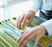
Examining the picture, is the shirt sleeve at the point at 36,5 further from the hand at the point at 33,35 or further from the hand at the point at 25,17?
the hand at the point at 33,35

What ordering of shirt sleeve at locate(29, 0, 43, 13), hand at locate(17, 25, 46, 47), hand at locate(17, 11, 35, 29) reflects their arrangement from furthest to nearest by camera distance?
shirt sleeve at locate(29, 0, 43, 13)
hand at locate(17, 11, 35, 29)
hand at locate(17, 25, 46, 47)

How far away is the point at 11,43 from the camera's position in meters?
0.62

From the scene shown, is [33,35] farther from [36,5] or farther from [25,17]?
[36,5]

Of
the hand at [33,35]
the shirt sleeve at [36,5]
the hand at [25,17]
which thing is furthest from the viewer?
the shirt sleeve at [36,5]

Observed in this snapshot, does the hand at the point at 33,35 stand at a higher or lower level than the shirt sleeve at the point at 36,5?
lower

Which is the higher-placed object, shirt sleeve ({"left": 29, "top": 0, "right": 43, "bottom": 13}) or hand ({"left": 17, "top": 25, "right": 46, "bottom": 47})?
shirt sleeve ({"left": 29, "top": 0, "right": 43, "bottom": 13})

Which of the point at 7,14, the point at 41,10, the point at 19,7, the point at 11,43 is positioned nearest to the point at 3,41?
the point at 11,43

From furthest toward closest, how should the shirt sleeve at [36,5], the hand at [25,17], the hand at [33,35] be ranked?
the shirt sleeve at [36,5]
the hand at [25,17]
the hand at [33,35]

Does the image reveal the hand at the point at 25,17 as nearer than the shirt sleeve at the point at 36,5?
Yes

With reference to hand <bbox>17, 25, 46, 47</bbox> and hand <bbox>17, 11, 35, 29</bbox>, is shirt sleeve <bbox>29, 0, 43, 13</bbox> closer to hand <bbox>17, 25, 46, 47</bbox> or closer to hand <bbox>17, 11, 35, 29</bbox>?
hand <bbox>17, 11, 35, 29</bbox>

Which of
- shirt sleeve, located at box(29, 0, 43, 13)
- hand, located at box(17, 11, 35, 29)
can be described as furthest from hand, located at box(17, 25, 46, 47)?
shirt sleeve, located at box(29, 0, 43, 13)

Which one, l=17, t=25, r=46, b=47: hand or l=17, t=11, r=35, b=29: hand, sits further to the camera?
l=17, t=11, r=35, b=29: hand

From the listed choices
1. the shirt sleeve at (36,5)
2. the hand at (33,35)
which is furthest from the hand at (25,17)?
the hand at (33,35)

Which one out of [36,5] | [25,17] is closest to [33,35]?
[25,17]
